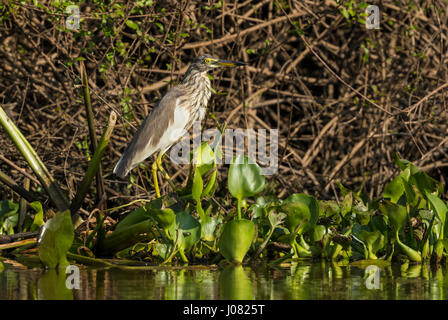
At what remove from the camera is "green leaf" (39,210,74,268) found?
11.2 feet

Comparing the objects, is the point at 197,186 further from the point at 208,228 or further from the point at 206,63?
the point at 206,63

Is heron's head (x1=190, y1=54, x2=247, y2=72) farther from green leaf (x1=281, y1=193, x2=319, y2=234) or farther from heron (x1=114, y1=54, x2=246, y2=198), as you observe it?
green leaf (x1=281, y1=193, x2=319, y2=234)

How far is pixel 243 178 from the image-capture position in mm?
4012

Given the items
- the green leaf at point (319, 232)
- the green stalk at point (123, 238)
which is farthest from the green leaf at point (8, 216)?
the green leaf at point (319, 232)

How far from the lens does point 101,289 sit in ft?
9.95

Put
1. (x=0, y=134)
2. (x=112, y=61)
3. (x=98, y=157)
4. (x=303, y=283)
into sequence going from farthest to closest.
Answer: (x=0, y=134) → (x=112, y=61) → (x=98, y=157) → (x=303, y=283)

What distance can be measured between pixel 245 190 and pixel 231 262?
1.48 feet

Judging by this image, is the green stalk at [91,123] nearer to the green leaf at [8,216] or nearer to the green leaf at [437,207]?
the green leaf at [8,216]

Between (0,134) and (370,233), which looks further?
(0,134)

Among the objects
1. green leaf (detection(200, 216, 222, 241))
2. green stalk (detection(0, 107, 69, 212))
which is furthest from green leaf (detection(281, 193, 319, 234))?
green stalk (detection(0, 107, 69, 212))

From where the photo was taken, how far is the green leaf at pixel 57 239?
3412 mm

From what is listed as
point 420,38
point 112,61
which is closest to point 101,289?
point 112,61

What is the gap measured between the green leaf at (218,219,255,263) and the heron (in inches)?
59.2
